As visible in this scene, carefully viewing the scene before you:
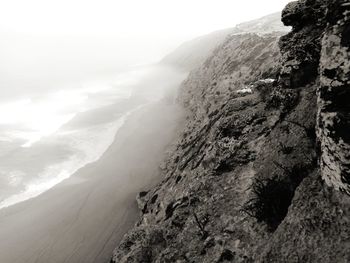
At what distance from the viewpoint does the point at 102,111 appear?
154 feet

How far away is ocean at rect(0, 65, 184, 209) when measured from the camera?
99.7 feet

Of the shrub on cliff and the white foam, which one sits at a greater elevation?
the shrub on cliff

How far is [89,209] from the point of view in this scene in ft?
72.3

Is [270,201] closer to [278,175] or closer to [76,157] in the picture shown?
[278,175]

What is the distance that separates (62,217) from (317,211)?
56.7 ft

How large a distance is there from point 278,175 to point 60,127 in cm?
3669

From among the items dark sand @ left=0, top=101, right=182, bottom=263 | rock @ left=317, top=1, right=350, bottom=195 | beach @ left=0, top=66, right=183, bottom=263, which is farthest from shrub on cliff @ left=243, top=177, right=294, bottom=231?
dark sand @ left=0, top=101, right=182, bottom=263

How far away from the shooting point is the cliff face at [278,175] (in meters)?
7.20

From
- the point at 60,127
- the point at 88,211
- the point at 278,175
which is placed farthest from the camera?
the point at 60,127

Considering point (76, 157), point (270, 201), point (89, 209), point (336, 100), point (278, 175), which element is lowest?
point (76, 157)

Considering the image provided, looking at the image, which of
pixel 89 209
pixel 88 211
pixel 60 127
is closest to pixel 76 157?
pixel 60 127

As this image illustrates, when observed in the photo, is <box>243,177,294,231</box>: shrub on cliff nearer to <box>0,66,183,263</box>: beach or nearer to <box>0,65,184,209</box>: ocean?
<box>0,66,183,263</box>: beach

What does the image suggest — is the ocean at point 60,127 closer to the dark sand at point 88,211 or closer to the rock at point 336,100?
the dark sand at point 88,211

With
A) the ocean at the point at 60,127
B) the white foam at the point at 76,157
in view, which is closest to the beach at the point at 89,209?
the white foam at the point at 76,157
